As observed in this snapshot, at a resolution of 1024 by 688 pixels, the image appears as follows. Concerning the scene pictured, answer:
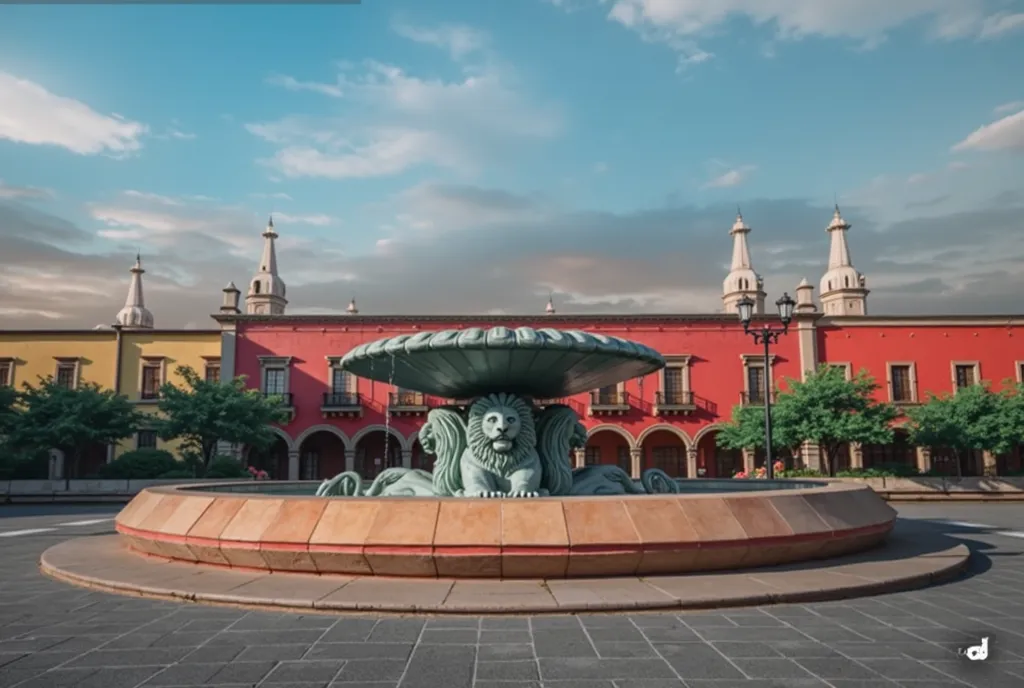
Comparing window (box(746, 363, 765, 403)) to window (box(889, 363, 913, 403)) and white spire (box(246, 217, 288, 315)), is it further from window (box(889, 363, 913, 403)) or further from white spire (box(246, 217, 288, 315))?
white spire (box(246, 217, 288, 315))

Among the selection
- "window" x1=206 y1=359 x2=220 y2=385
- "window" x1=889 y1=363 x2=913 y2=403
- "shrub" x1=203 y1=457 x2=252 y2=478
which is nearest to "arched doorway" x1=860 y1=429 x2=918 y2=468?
"window" x1=889 y1=363 x2=913 y2=403

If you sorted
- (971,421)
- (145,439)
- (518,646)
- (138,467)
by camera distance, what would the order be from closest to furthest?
(518,646) < (138,467) < (971,421) < (145,439)

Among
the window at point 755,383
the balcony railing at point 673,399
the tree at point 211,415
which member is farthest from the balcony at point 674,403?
the tree at point 211,415

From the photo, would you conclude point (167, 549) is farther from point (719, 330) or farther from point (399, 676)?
point (719, 330)

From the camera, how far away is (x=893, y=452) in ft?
95.6

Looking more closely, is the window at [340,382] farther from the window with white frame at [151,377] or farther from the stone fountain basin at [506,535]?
the stone fountain basin at [506,535]

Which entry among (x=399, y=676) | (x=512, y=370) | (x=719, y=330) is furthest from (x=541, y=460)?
(x=719, y=330)

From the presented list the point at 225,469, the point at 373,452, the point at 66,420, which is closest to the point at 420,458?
the point at 373,452

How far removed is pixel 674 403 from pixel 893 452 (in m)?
9.43

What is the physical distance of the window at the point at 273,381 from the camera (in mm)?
29578

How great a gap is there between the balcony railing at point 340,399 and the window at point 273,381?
1960mm

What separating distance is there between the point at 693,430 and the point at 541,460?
2278 cm
